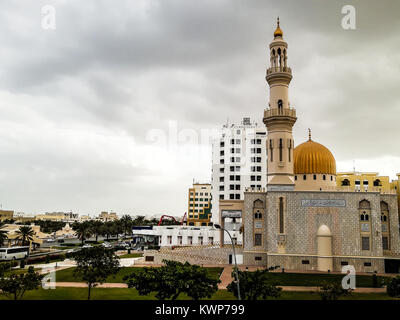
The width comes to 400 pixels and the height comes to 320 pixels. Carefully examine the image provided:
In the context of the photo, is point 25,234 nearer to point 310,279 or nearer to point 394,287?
point 310,279

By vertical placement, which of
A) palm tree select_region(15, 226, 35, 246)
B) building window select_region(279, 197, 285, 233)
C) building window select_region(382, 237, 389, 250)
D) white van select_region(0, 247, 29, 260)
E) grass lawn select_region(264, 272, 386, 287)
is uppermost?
building window select_region(279, 197, 285, 233)

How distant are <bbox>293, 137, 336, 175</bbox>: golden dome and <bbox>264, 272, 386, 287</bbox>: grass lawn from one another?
629 inches

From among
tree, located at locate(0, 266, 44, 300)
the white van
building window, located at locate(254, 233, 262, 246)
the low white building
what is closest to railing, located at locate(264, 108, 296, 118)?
building window, located at locate(254, 233, 262, 246)

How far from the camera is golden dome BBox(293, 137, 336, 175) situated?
174 ft

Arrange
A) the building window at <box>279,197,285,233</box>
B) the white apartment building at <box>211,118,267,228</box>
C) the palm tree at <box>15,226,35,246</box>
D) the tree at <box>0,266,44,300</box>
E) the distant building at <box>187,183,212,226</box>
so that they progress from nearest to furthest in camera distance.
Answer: the tree at <box>0,266,44,300</box>
the building window at <box>279,197,285,233</box>
the palm tree at <box>15,226,35,246</box>
the white apartment building at <box>211,118,267,228</box>
the distant building at <box>187,183,212,226</box>

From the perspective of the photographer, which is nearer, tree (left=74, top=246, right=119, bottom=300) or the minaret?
tree (left=74, top=246, right=119, bottom=300)

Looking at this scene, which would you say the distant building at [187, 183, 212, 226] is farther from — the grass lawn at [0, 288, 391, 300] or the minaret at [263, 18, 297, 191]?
the grass lawn at [0, 288, 391, 300]

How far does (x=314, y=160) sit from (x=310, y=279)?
19.1m

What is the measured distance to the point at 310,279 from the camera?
4219cm

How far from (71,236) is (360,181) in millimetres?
129843

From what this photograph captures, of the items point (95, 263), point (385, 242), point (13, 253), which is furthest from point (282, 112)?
point (13, 253)
